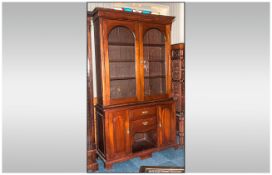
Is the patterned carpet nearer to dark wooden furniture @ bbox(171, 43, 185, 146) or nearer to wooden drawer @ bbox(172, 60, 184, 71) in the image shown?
Result: dark wooden furniture @ bbox(171, 43, 185, 146)

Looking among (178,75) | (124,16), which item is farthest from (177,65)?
(124,16)

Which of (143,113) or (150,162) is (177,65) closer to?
(143,113)

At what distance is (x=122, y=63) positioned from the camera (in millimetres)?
2592

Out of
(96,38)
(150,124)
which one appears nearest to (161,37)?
(96,38)

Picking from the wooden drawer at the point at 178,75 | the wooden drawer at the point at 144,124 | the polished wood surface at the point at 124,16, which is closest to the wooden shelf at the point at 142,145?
the wooden drawer at the point at 144,124

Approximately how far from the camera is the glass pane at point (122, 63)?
2496 millimetres

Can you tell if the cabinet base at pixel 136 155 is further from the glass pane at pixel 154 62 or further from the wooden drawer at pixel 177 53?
the wooden drawer at pixel 177 53

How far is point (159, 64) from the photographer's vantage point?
2846mm

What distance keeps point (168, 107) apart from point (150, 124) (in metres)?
0.33

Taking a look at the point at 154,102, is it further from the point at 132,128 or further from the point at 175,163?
the point at 175,163

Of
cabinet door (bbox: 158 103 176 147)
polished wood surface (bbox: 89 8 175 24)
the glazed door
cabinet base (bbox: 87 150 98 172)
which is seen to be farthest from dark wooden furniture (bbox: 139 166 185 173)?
polished wood surface (bbox: 89 8 175 24)

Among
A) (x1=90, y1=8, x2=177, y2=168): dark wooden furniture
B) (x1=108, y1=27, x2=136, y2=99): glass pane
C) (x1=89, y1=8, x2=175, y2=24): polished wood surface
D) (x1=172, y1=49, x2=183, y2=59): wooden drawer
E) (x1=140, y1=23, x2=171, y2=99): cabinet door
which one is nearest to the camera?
(x1=89, y1=8, x2=175, y2=24): polished wood surface

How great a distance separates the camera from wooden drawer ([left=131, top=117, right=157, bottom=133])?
8.35ft

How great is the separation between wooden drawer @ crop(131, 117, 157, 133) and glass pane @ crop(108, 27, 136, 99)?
1.07 ft
